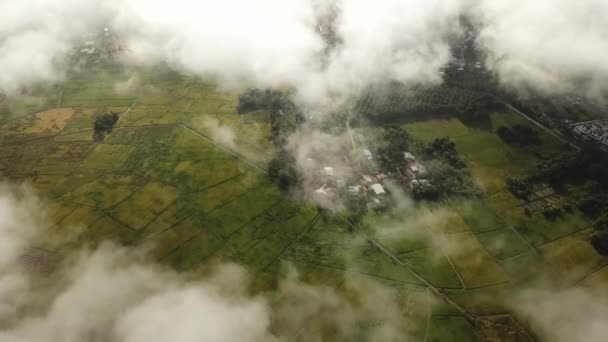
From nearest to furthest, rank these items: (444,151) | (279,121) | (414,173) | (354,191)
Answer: (354,191) < (414,173) < (444,151) < (279,121)

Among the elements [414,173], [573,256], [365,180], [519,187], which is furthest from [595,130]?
[365,180]

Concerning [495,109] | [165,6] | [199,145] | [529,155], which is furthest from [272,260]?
[165,6]

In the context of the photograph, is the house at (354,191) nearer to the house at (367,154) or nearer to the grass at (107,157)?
the house at (367,154)

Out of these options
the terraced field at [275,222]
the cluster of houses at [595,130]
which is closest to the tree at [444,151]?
the terraced field at [275,222]

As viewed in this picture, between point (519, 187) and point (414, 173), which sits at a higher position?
point (519, 187)

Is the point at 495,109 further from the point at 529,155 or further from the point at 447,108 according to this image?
the point at 529,155

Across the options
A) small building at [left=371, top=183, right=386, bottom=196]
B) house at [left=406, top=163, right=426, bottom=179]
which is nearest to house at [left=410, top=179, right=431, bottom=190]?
house at [left=406, top=163, right=426, bottom=179]

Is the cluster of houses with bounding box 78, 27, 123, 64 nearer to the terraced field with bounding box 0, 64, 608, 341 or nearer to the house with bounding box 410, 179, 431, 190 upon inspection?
the terraced field with bounding box 0, 64, 608, 341

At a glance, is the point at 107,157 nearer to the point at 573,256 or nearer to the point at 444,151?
the point at 444,151
